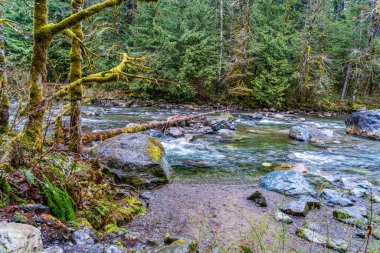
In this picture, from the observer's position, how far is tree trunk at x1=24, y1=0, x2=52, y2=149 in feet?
13.3

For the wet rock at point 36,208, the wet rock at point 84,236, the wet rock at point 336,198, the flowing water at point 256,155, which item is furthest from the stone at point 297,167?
the wet rock at point 36,208

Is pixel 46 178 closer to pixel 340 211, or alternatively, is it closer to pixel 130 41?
pixel 340 211

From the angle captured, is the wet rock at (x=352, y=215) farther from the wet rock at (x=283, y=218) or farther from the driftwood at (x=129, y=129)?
the driftwood at (x=129, y=129)

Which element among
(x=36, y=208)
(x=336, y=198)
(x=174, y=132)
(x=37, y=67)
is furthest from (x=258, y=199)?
→ (x=174, y=132)

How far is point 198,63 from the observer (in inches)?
922

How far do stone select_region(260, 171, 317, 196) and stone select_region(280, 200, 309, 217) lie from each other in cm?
80

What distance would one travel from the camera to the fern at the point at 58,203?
3.26 m

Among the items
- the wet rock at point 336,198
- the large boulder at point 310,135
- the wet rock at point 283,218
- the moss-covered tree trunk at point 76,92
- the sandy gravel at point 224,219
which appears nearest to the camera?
the sandy gravel at point 224,219

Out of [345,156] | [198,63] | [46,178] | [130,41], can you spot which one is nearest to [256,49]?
[198,63]

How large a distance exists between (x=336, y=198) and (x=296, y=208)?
1.36 meters

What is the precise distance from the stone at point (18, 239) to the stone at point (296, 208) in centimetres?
420

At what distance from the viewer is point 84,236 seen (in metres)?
2.98

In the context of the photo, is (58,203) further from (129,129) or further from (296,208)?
(129,129)

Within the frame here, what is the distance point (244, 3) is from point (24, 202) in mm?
24771
